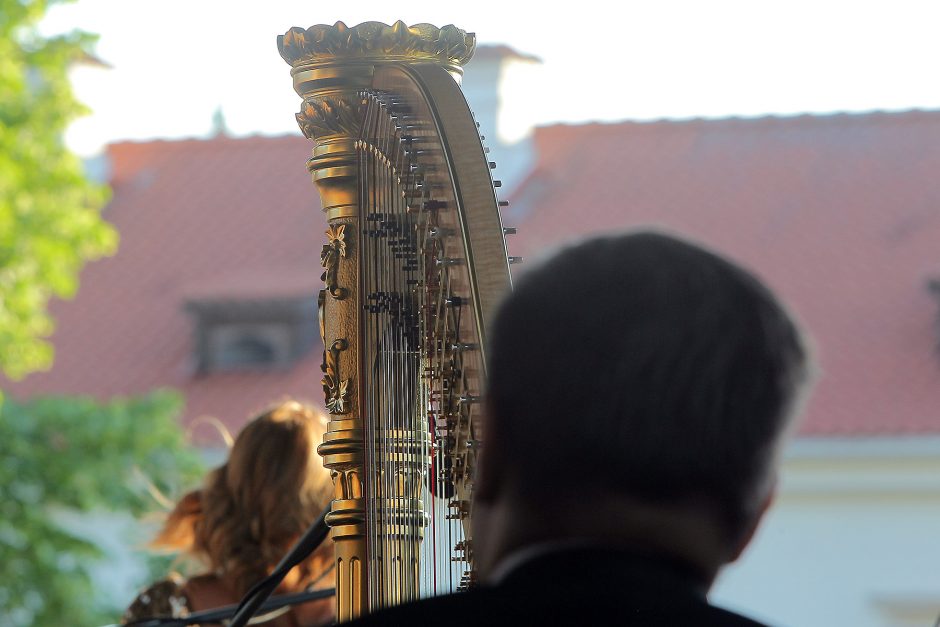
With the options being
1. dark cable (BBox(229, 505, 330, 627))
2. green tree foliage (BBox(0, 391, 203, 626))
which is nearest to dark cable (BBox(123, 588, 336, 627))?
dark cable (BBox(229, 505, 330, 627))

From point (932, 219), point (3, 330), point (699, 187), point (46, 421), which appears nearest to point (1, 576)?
point (46, 421)

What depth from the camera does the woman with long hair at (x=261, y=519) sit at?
10.6ft

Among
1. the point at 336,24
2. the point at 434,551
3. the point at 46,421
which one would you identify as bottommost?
the point at 46,421

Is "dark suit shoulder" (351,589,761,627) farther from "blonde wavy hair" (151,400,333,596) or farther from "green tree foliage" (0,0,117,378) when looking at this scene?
"green tree foliage" (0,0,117,378)

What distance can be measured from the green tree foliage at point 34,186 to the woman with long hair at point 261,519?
6.88m

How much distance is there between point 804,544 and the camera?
13.9 m

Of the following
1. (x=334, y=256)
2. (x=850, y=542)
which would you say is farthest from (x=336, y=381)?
(x=850, y=542)

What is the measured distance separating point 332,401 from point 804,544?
12.2m

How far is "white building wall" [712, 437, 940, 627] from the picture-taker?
537 inches

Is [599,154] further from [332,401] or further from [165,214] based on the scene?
[332,401]

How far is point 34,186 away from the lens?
1018 cm

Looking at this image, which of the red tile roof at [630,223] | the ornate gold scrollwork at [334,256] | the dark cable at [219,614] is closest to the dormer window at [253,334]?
the red tile roof at [630,223]

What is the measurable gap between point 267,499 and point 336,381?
43.6 inches

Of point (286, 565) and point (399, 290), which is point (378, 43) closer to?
point (399, 290)
